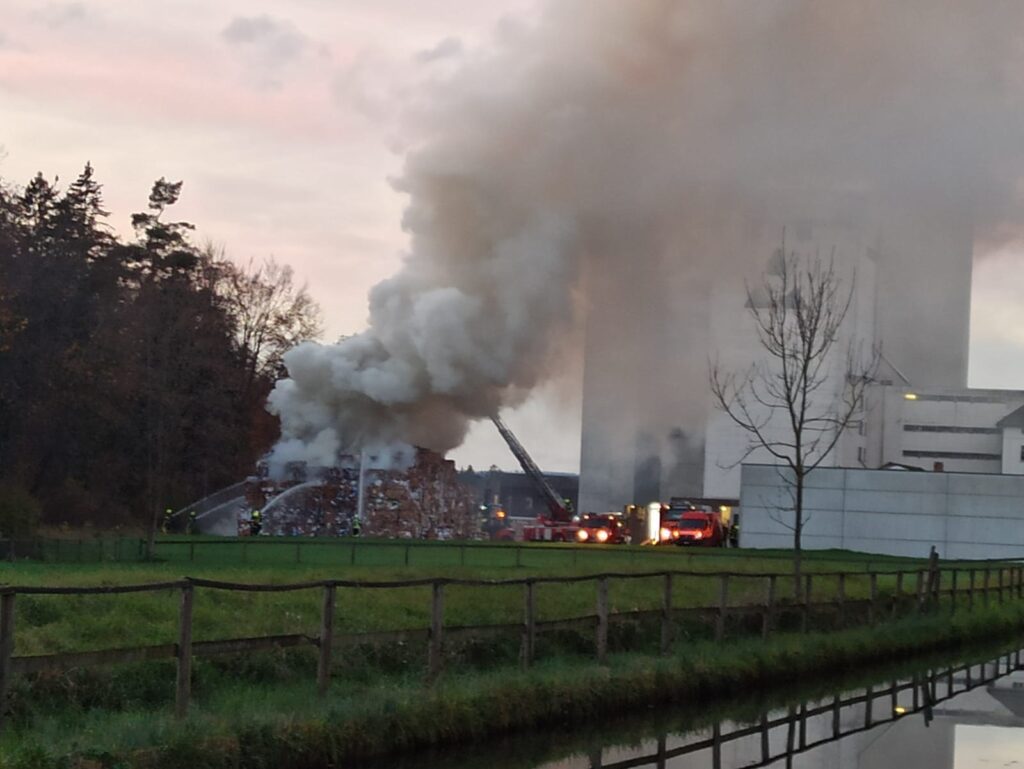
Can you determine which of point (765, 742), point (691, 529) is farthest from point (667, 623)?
point (691, 529)

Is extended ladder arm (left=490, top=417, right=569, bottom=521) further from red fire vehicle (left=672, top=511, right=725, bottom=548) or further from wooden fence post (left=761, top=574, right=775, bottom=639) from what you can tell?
wooden fence post (left=761, top=574, right=775, bottom=639)

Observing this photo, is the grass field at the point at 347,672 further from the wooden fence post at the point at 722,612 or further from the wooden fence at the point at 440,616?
the wooden fence at the point at 440,616

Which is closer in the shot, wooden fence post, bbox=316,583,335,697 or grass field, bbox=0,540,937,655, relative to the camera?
wooden fence post, bbox=316,583,335,697

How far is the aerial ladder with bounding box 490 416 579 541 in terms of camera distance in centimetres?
7700

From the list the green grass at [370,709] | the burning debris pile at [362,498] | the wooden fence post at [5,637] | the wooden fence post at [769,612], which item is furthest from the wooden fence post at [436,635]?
the burning debris pile at [362,498]

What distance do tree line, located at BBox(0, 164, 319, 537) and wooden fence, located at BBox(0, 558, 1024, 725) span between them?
26.6m

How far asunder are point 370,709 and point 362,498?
2506 inches

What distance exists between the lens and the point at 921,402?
4734 inches

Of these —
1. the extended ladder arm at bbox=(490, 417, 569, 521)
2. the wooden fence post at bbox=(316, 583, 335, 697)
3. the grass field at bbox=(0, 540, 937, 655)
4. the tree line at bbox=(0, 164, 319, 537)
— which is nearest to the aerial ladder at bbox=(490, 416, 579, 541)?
the extended ladder arm at bbox=(490, 417, 569, 521)

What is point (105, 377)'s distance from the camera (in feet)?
196

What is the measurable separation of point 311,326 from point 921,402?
151ft

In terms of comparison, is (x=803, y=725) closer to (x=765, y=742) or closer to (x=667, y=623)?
(x=765, y=742)

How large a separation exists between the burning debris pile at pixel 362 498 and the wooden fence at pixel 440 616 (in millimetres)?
41040

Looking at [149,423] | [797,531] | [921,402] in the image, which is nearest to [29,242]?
[149,423]
